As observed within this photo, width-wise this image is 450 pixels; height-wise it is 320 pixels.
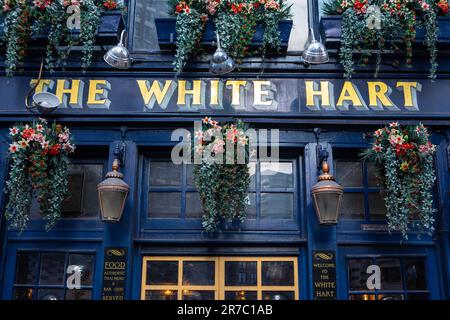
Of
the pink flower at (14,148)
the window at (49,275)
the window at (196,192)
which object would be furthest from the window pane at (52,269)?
the pink flower at (14,148)

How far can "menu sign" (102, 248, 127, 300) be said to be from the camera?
6053 mm

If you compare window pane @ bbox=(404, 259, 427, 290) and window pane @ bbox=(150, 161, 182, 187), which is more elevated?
window pane @ bbox=(150, 161, 182, 187)

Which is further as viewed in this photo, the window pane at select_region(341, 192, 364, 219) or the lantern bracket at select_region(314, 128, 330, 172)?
the window pane at select_region(341, 192, 364, 219)

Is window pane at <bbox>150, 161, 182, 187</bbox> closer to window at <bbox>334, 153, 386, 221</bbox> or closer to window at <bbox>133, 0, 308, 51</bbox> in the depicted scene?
window at <bbox>133, 0, 308, 51</bbox>

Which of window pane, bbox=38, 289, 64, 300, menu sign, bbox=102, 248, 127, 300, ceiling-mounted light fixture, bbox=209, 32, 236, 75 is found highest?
ceiling-mounted light fixture, bbox=209, 32, 236, 75

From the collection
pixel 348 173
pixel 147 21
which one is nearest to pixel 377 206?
pixel 348 173

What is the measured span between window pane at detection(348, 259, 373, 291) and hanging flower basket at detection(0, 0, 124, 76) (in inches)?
149

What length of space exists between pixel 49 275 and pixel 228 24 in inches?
138

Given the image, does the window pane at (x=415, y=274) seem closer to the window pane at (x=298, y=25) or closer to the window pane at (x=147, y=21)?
the window pane at (x=298, y=25)

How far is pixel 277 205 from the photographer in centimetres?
659

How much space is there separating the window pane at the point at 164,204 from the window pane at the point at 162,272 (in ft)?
1.81

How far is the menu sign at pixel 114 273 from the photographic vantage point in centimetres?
605

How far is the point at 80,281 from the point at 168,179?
1517mm

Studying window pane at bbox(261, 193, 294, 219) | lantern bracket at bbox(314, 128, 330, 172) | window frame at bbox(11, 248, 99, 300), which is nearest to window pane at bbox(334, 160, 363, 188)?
lantern bracket at bbox(314, 128, 330, 172)
